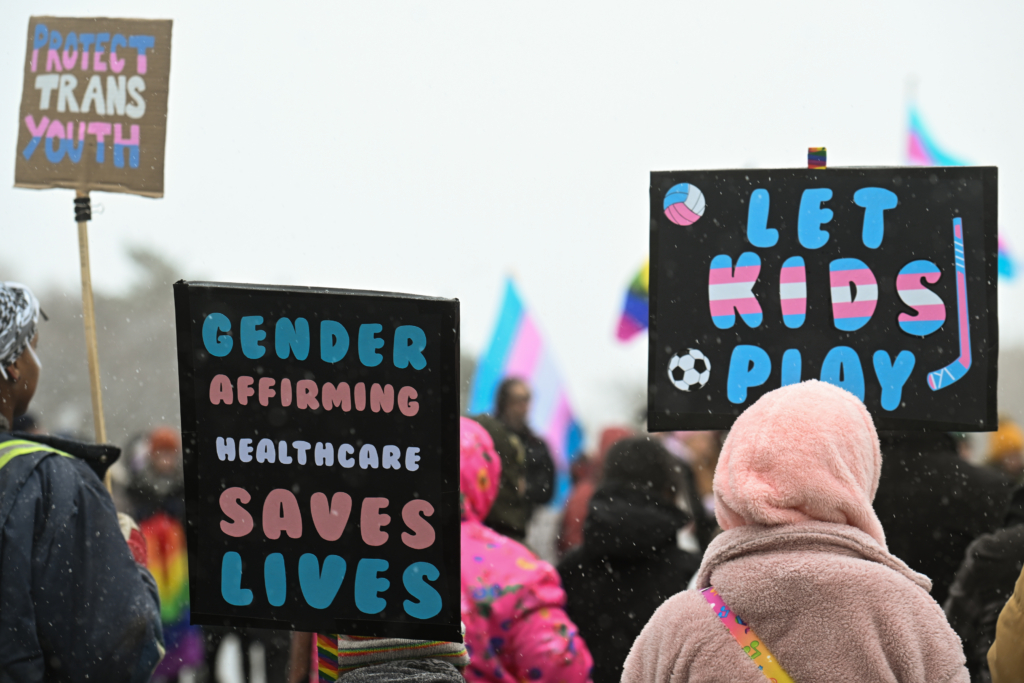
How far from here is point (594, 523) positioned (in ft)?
7.87

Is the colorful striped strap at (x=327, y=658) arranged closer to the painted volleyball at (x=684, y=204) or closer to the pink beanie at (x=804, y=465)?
the pink beanie at (x=804, y=465)

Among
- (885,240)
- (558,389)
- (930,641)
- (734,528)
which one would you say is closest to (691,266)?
(885,240)

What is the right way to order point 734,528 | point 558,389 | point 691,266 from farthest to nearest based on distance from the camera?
point 558,389
point 691,266
point 734,528

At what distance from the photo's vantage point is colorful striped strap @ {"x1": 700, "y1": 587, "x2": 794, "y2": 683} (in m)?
1.43

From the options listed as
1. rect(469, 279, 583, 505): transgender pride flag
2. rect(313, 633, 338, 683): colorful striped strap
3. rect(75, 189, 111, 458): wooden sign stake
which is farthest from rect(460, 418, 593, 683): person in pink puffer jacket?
rect(469, 279, 583, 505): transgender pride flag

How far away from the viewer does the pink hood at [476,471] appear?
2010 millimetres

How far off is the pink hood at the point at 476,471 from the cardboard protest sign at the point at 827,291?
0.45m

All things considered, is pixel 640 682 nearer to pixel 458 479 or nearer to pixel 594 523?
pixel 458 479

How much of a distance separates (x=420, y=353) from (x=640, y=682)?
0.66 meters

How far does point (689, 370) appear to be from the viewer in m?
2.32

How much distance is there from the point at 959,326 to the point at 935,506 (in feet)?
1.88

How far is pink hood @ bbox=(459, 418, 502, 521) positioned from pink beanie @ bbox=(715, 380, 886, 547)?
0.62 metres

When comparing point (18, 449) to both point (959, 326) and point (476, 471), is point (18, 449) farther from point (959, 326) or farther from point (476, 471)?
point (959, 326)

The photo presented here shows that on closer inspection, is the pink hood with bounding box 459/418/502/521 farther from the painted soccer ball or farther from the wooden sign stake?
the wooden sign stake
